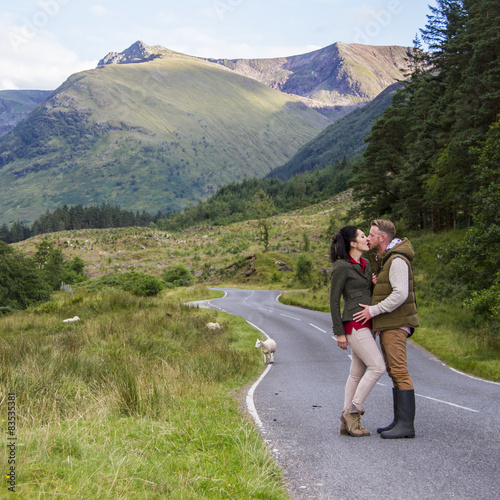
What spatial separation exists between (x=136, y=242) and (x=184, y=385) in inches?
2979

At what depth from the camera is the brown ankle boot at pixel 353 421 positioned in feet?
16.9

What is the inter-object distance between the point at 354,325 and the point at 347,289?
0.44 meters

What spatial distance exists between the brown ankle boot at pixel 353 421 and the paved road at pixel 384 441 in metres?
0.09

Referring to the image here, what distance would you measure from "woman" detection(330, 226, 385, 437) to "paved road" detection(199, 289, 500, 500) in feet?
1.43

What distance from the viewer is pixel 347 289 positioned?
520 cm

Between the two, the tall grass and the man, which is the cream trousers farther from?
the tall grass

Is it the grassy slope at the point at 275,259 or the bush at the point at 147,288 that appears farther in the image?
the bush at the point at 147,288

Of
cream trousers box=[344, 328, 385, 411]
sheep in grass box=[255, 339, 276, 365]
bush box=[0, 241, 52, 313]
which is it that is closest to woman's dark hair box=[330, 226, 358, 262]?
cream trousers box=[344, 328, 385, 411]

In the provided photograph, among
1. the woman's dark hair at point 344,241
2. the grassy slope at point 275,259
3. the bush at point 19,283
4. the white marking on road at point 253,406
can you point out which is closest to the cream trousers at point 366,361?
the woman's dark hair at point 344,241

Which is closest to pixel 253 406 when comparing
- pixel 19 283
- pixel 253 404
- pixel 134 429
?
pixel 253 404

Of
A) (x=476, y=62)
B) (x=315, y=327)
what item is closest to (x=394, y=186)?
(x=476, y=62)

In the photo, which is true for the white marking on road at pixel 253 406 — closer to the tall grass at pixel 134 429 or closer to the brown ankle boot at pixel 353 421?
the tall grass at pixel 134 429

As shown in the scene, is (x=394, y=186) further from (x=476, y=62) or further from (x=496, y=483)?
(x=496, y=483)

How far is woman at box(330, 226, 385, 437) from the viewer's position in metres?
5.05
